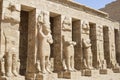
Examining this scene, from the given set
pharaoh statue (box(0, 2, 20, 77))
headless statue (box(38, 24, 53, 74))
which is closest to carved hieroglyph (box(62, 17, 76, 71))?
headless statue (box(38, 24, 53, 74))

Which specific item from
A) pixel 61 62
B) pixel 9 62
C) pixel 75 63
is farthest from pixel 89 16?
pixel 9 62

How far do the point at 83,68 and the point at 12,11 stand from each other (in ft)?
15.5

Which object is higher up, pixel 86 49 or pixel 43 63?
pixel 86 49

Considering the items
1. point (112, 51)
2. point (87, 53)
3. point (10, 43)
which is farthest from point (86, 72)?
point (10, 43)

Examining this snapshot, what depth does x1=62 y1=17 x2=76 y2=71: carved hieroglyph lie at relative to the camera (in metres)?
10.1

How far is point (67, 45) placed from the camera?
1018 cm

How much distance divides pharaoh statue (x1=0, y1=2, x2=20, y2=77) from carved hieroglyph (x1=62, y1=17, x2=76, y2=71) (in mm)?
2617

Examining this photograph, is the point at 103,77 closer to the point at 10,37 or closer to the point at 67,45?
the point at 67,45

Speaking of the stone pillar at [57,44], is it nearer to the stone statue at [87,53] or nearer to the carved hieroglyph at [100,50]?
the stone statue at [87,53]

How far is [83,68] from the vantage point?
36.4ft

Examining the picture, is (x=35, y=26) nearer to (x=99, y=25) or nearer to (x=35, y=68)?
(x=35, y=68)

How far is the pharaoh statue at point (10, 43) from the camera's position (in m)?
7.75

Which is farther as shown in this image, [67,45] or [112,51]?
[112,51]

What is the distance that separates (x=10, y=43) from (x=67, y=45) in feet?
9.83
